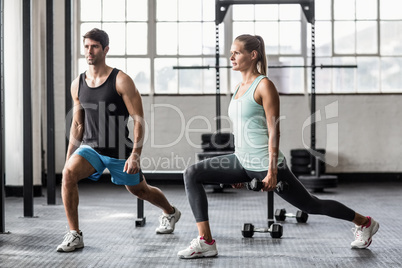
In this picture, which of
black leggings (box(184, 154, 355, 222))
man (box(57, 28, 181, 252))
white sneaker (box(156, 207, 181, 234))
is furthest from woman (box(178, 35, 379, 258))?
white sneaker (box(156, 207, 181, 234))

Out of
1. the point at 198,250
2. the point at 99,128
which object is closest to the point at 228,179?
the point at 198,250

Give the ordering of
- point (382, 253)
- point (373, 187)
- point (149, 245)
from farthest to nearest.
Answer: point (373, 187), point (149, 245), point (382, 253)

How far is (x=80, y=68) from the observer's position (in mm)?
8359

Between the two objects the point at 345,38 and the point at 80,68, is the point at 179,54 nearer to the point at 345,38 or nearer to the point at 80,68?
the point at 80,68

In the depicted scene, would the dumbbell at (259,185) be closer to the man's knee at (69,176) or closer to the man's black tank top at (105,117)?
the man's black tank top at (105,117)

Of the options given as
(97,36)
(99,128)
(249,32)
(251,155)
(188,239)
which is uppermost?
(249,32)

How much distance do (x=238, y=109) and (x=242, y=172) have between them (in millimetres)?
344

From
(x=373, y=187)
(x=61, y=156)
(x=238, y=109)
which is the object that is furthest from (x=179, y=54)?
(x=238, y=109)

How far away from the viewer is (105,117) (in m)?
3.55

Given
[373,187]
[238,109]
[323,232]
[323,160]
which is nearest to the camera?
[238,109]

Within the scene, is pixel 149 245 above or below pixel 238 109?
below

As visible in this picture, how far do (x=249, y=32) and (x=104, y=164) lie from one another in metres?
5.19

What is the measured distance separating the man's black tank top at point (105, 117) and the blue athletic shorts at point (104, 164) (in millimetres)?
29

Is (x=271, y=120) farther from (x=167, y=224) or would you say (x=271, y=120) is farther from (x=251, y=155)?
(x=167, y=224)
